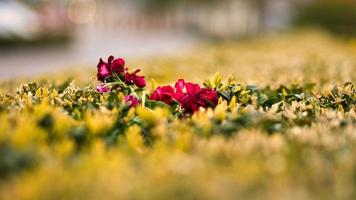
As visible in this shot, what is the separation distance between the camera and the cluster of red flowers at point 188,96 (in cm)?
335

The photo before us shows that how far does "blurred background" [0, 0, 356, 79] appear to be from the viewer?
18.9 meters

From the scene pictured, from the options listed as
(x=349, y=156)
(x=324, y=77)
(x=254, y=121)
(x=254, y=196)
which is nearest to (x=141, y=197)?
(x=254, y=196)

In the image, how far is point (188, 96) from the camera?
3.35 meters

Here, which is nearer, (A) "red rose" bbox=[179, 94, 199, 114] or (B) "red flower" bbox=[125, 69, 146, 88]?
(A) "red rose" bbox=[179, 94, 199, 114]

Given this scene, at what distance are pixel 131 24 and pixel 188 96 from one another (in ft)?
123

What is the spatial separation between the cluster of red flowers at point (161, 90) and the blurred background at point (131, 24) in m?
2.51

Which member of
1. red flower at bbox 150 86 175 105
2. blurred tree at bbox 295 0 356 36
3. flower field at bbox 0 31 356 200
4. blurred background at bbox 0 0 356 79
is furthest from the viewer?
blurred tree at bbox 295 0 356 36

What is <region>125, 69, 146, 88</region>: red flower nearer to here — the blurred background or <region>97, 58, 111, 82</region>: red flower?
<region>97, 58, 111, 82</region>: red flower

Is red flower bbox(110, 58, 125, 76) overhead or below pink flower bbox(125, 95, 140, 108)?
→ overhead

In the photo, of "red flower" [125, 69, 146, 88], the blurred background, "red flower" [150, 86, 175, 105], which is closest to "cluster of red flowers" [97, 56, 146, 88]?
"red flower" [125, 69, 146, 88]

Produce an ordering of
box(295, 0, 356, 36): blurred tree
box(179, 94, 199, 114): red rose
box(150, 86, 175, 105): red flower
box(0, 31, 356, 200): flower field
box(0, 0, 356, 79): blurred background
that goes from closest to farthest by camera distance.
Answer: box(0, 31, 356, 200): flower field → box(179, 94, 199, 114): red rose → box(150, 86, 175, 105): red flower → box(0, 0, 356, 79): blurred background → box(295, 0, 356, 36): blurred tree

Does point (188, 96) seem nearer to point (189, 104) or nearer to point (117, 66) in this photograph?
point (189, 104)

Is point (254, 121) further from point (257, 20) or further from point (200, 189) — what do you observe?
point (257, 20)

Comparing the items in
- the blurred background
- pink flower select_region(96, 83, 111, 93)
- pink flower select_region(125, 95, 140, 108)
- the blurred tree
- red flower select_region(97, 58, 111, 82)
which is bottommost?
the blurred background
